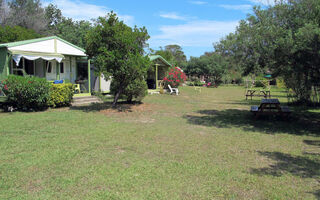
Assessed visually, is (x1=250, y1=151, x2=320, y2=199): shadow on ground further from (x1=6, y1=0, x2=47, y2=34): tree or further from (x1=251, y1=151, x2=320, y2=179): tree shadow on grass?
(x1=6, y1=0, x2=47, y2=34): tree

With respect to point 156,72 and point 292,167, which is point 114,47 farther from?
point 156,72

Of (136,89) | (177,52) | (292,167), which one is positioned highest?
(177,52)

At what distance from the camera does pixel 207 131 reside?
8148mm

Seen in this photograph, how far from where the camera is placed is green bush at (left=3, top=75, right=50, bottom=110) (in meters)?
10.9

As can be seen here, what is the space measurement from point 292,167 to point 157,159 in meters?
2.64

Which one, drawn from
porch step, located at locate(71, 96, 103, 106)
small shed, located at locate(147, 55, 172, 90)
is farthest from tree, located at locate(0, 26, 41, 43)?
small shed, located at locate(147, 55, 172, 90)

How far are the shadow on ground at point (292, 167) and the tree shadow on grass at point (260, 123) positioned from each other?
2670 millimetres

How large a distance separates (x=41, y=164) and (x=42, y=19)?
33.0m

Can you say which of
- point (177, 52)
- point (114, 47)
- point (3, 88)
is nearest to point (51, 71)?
point (3, 88)

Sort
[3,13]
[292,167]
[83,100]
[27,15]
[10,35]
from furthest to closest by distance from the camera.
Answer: [27,15] → [3,13] → [10,35] → [83,100] → [292,167]

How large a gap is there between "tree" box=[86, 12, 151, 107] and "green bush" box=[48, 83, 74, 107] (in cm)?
210

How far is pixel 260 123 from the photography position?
31.3ft

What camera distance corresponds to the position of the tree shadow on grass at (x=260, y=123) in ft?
27.7

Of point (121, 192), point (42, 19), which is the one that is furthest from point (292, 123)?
point (42, 19)
